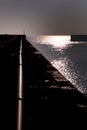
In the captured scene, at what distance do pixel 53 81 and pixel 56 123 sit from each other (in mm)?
7056

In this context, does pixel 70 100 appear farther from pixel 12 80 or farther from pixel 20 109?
pixel 12 80

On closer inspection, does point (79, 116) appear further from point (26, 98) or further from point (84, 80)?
point (84, 80)

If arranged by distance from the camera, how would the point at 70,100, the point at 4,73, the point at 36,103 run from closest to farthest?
the point at 36,103, the point at 70,100, the point at 4,73

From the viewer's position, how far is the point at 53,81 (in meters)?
15.7

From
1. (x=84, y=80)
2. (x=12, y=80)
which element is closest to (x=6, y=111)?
(x=12, y=80)

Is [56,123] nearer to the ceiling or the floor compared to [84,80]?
nearer to the ceiling

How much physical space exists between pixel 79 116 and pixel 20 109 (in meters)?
1.65

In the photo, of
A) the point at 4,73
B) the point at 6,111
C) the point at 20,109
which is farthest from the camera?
the point at 4,73

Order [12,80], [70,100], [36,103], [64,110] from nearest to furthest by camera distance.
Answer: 1. [64,110]
2. [36,103]
3. [70,100]
4. [12,80]

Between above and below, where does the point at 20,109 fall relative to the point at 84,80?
above

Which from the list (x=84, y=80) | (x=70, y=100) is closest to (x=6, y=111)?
(x=70, y=100)

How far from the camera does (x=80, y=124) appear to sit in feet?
Result: 28.2

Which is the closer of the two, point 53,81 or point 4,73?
point 53,81

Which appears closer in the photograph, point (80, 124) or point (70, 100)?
point (80, 124)
